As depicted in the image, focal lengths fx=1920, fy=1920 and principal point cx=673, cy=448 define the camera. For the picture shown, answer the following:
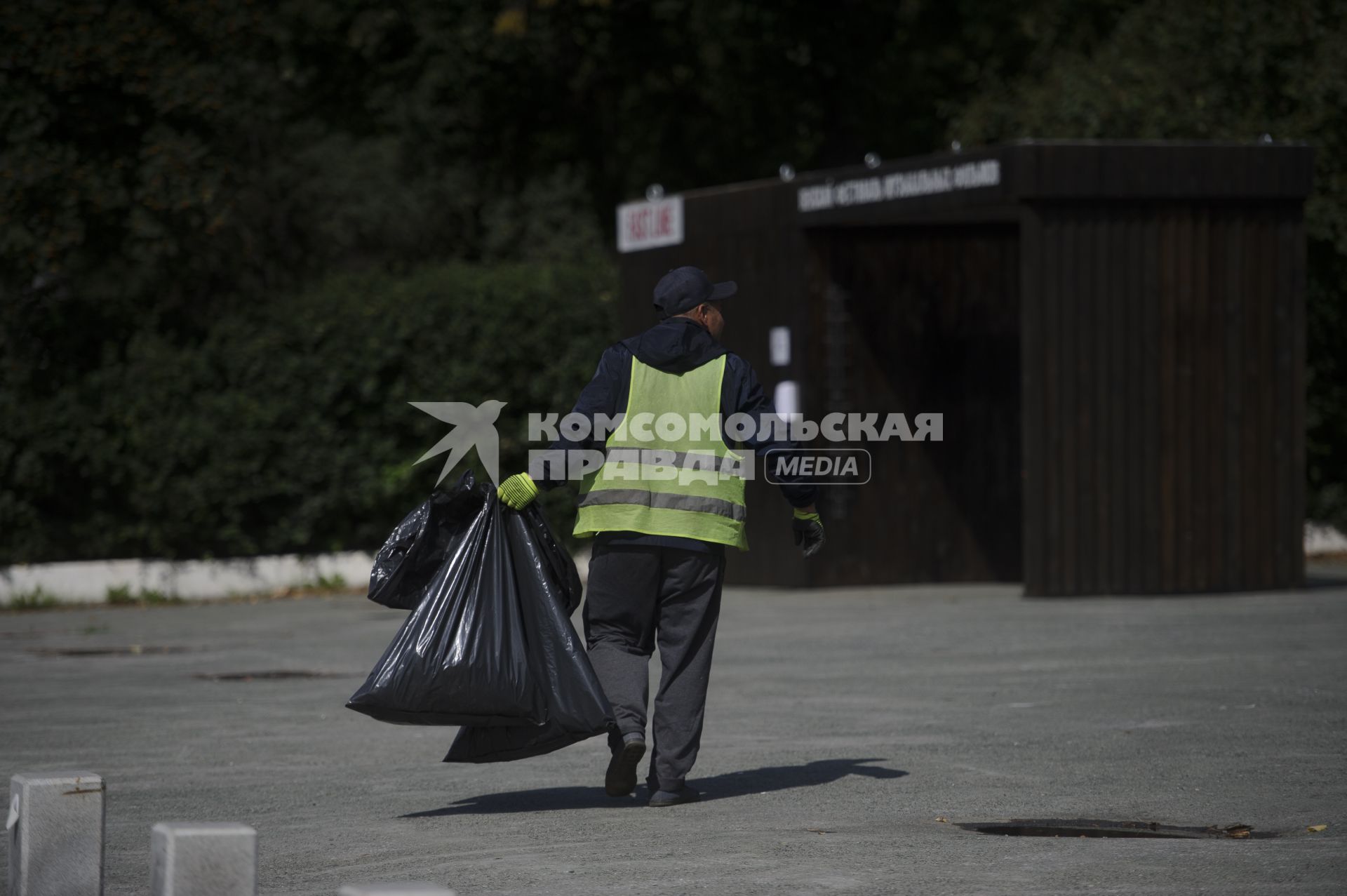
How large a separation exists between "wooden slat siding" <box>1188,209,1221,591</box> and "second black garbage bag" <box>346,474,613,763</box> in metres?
9.76

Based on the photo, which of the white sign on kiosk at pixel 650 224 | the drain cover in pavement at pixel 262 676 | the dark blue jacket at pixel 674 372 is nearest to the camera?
the dark blue jacket at pixel 674 372

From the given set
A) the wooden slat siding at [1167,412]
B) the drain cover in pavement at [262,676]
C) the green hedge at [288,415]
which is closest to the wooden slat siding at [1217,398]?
the wooden slat siding at [1167,412]

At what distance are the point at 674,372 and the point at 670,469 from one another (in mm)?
378

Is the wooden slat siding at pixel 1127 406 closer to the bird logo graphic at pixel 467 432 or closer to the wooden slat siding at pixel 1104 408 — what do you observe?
the wooden slat siding at pixel 1104 408

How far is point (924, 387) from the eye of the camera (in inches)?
695

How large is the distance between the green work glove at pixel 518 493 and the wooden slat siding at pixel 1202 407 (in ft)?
32.5

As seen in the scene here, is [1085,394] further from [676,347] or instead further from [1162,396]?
[676,347]

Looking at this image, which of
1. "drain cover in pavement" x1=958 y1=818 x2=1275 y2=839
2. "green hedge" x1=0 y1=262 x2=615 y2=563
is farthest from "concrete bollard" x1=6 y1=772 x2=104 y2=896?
"green hedge" x1=0 y1=262 x2=615 y2=563

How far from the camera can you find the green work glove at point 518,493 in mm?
7137

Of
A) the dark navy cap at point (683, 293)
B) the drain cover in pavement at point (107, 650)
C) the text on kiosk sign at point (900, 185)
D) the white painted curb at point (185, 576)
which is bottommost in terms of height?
the drain cover in pavement at point (107, 650)

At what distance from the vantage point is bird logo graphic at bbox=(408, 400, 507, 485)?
18.9 m

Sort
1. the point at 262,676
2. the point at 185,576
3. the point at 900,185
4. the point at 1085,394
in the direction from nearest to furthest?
the point at 262,676 → the point at 1085,394 → the point at 900,185 → the point at 185,576

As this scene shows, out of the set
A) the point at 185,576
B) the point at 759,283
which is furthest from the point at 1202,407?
the point at 185,576

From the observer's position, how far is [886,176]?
1627cm
